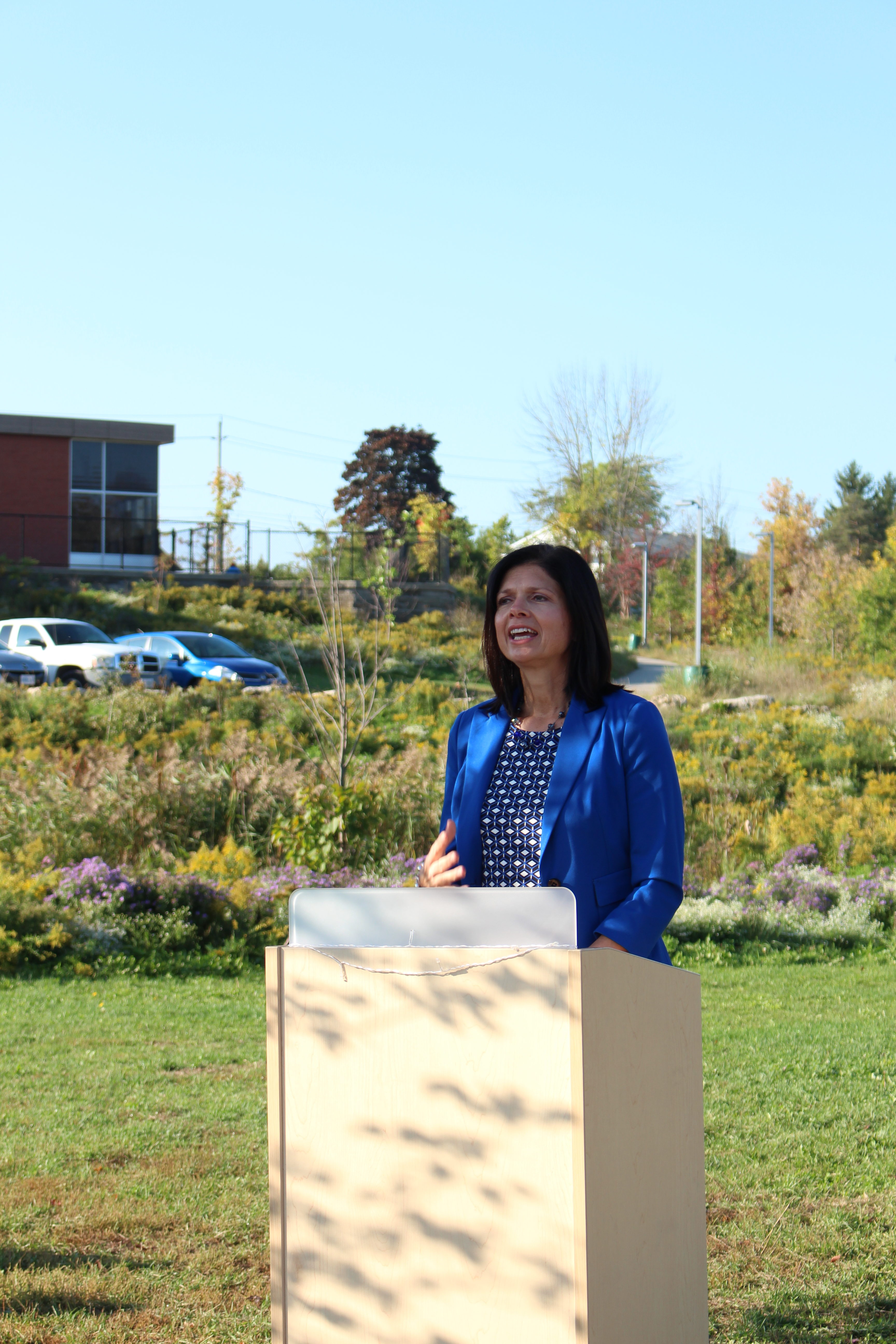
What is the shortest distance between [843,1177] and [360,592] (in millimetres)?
30370

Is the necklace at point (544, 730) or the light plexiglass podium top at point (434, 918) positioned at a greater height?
the necklace at point (544, 730)

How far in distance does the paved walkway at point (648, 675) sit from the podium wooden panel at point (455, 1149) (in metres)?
21.3

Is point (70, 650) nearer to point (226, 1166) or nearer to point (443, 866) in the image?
point (226, 1166)

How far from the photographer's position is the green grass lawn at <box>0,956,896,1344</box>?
3.39 metres

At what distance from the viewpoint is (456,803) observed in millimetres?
2703

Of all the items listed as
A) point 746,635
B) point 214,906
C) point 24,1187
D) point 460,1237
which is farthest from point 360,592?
point 460,1237

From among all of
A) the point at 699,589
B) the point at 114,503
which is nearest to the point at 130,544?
the point at 114,503

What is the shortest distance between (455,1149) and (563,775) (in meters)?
0.89

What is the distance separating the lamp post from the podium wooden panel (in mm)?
41734

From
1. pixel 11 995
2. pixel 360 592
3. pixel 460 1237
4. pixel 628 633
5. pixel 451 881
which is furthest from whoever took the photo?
pixel 628 633

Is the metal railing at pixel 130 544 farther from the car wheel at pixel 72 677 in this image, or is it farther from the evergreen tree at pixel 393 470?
the evergreen tree at pixel 393 470

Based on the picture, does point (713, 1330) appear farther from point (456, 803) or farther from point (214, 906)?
point (214, 906)

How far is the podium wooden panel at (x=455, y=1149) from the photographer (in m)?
1.72

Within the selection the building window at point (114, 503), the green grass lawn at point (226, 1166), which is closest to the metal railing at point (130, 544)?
the building window at point (114, 503)
